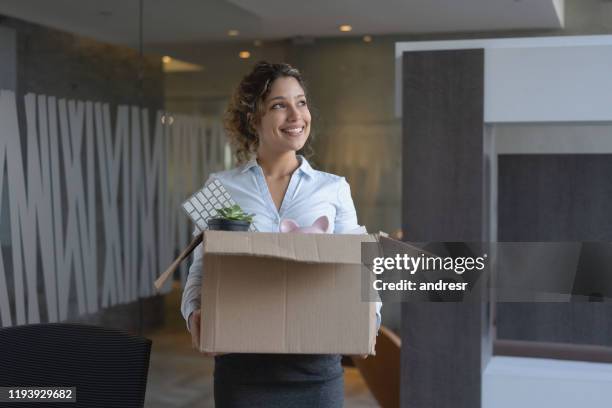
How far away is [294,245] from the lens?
1407 mm

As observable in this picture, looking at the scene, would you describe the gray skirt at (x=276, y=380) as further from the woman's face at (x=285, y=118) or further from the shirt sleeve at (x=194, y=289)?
the woman's face at (x=285, y=118)

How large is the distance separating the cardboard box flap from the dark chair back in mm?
308

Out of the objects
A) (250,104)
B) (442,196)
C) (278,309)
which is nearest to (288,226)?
(278,309)

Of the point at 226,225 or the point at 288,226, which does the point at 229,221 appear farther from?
the point at 288,226

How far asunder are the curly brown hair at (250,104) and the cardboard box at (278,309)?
1.59 feet

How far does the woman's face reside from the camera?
5.78 ft

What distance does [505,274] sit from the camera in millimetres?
3059

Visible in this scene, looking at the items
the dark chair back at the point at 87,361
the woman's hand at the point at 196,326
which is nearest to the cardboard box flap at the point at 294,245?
the woman's hand at the point at 196,326

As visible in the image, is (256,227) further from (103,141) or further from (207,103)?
(207,103)

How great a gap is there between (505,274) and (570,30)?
10.6 ft

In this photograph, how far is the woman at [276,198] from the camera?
5.43 feet

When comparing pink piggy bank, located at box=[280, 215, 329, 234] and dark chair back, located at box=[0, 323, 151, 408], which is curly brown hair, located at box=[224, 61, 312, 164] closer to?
pink piggy bank, located at box=[280, 215, 329, 234]

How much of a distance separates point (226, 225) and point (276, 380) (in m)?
0.38

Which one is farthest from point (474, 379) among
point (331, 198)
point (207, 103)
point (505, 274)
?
point (207, 103)
